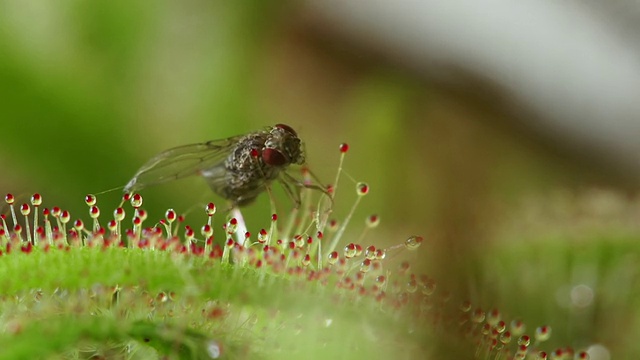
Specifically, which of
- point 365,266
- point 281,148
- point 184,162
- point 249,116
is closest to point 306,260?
point 365,266

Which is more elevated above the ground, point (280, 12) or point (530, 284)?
point (280, 12)

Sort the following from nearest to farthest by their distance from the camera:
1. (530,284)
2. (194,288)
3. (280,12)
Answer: (194,288) → (530,284) → (280,12)

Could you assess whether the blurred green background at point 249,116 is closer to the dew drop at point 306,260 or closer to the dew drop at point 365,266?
the dew drop at point 365,266

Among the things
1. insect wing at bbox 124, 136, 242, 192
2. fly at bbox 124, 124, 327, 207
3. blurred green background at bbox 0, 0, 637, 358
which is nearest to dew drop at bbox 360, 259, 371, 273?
fly at bbox 124, 124, 327, 207

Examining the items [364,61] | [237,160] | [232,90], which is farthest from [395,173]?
[237,160]

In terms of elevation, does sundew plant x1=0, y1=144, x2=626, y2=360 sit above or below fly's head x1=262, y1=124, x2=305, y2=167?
below

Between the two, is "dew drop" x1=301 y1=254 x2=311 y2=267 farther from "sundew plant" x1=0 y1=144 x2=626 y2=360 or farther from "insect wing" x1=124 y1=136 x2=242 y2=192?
"insect wing" x1=124 y1=136 x2=242 y2=192

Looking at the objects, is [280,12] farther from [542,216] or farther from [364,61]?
[542,216]

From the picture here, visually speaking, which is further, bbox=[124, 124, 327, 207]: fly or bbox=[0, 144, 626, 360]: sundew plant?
bbox=[124, 124, 327, 207]: fly
